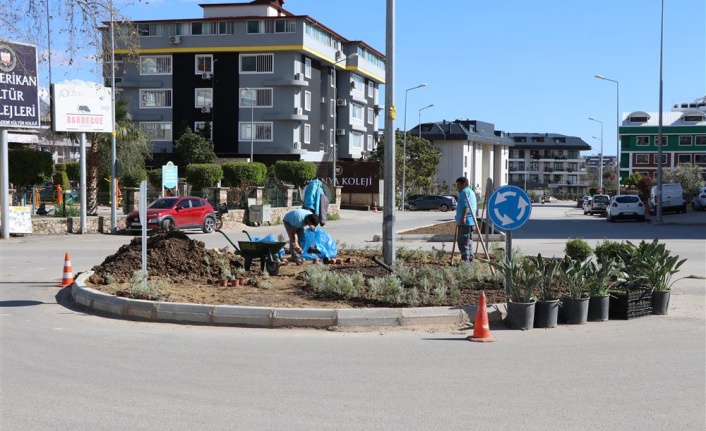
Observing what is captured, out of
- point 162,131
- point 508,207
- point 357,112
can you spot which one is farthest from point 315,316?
point 357,112

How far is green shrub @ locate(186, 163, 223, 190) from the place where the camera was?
41531 millimetres

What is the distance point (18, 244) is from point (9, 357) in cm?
1795

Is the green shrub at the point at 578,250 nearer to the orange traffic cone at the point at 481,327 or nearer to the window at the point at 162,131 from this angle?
the orange traffic cone at the point at 481,327

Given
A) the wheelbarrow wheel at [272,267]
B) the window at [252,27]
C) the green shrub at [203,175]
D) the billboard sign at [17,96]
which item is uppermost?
the window at [252,27]

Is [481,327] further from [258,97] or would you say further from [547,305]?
[258,97]

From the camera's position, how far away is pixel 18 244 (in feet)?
79.7

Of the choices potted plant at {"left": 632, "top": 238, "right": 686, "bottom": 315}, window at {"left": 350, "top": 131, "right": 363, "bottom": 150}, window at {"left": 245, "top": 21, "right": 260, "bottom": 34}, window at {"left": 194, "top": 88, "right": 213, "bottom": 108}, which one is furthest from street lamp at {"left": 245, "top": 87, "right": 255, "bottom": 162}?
potted plant at {"left": 632, "top": 238, "right": 686, "bottom": 315}

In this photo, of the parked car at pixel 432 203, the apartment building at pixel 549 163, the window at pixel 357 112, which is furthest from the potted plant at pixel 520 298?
the apartment building at pixel 549 163

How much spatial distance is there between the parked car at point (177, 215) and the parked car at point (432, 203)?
116 ft

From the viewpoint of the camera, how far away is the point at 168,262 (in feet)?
43.3

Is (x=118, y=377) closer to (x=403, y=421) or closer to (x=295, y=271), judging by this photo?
(x=403, y=421)

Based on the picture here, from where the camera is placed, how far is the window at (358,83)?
251 ft

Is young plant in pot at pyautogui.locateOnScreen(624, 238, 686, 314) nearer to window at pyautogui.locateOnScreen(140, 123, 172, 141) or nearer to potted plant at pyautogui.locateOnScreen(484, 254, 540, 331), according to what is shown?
potted plant at pyautogui.locateOnScreen(484, 254, 540, 331)

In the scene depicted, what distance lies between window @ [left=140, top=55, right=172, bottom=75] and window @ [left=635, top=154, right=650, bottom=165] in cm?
6747
